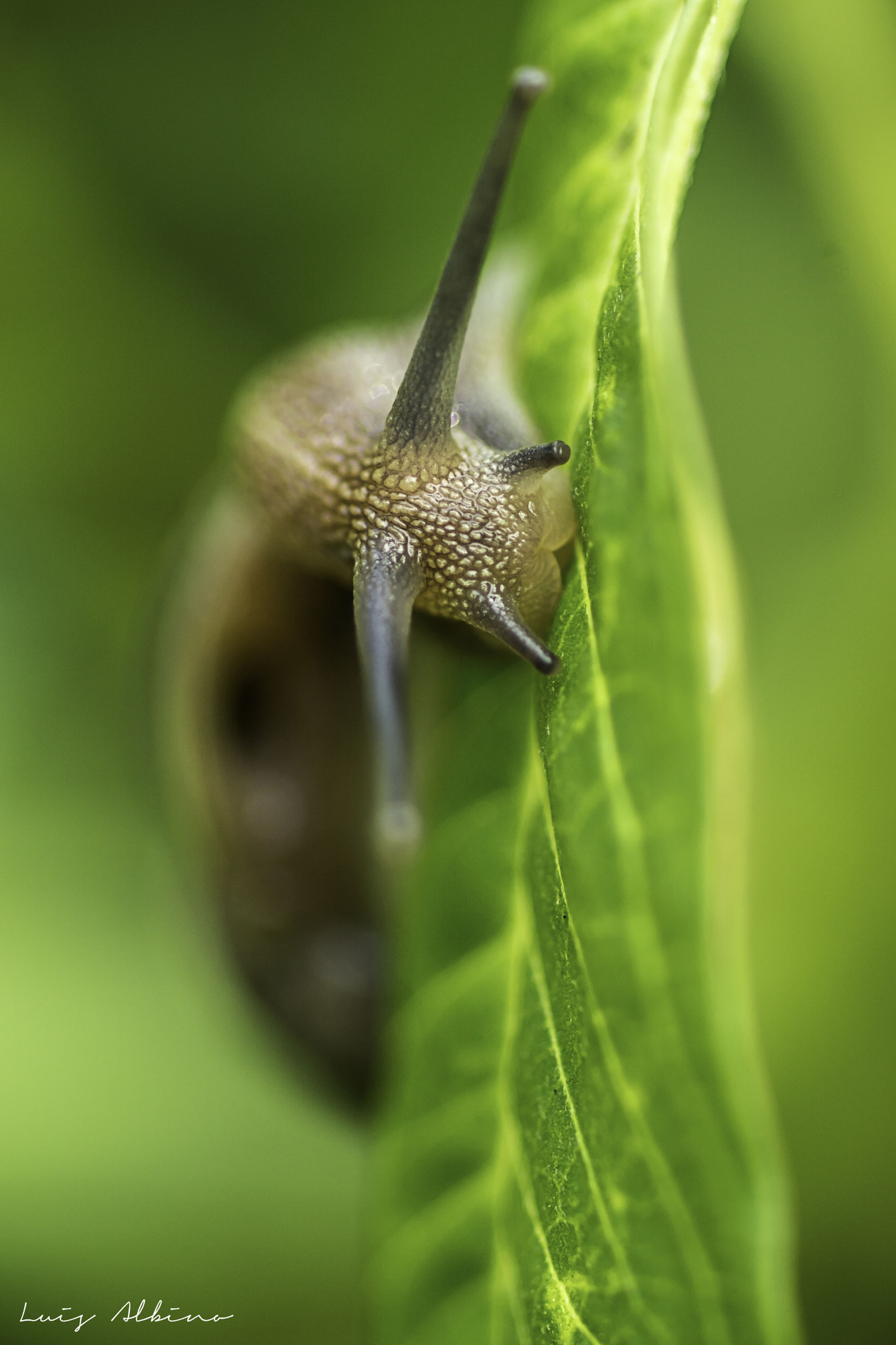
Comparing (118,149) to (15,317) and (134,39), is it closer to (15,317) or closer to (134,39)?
(134,39)

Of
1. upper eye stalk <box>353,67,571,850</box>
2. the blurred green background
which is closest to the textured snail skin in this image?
upper eye stalk <box>353,67,571,850</box>

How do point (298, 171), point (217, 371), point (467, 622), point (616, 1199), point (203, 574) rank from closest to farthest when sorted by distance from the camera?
point (616, 1199) → point (467, 622) → point (203, 574) → point (298, 171) → point (217, 371)

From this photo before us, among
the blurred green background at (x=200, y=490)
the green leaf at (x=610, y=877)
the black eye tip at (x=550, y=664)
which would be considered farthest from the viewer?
the blurred green background at (x=200, y=490)

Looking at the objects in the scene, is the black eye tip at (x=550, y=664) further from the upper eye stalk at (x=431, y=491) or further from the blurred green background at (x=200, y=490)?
the blurred green background at (x=200, y=490)

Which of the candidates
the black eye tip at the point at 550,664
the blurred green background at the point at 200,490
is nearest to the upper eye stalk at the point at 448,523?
the black eye tip at the point at 550,664

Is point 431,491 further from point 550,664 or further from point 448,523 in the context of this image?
point 550,664

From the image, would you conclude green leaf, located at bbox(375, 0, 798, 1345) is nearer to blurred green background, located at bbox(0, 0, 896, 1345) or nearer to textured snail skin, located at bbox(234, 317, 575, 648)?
textured snail skin, located at bbox(234, 317, 575, 648)

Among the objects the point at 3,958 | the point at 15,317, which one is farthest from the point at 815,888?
the point at 15,317
